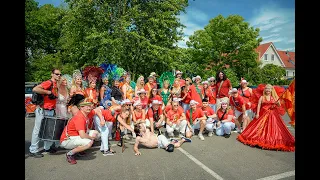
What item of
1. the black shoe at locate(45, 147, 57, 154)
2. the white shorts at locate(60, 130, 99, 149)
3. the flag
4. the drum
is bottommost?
the black shoe at locate(45, 147, 57, 154)

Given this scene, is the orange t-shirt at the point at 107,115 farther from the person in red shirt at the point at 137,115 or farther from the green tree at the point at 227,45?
the green tree at the point at 227,45

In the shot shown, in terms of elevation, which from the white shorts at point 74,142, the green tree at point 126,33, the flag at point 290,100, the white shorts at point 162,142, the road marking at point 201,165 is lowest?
the road marking at point 201,165

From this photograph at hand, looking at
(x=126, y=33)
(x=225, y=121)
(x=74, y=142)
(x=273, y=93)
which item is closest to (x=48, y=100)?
(x=74, y=142)

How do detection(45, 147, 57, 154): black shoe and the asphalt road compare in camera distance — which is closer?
the asphalt road

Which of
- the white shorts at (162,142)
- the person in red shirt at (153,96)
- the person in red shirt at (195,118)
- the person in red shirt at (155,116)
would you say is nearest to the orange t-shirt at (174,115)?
the person in red shirt at (155,116)

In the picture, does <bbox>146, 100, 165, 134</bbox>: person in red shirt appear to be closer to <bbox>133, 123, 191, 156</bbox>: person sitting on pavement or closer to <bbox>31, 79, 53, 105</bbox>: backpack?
<bbox>133, 123, 191, 156</bbox>: person sitting on pavement

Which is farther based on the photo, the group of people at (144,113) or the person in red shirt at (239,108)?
the person in red shirt at (239,108)

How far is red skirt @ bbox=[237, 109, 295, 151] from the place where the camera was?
5.29m

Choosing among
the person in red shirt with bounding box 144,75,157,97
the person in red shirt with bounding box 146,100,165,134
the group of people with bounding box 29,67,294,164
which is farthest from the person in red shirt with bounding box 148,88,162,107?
the person in red shirt with bounding box 146,100,165,134

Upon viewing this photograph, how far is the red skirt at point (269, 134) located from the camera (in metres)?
5.29

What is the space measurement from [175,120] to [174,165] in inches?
87.5

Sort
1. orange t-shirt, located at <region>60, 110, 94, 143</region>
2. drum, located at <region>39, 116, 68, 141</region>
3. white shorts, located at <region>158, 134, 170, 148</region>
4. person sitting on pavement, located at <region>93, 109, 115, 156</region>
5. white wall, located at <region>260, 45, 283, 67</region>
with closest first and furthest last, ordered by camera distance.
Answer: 1. orange t-shirt, located at <region>60, 110, 94, 143</region>
2. drum, located at <region>39, 116, 68, 141</region>
3. person sitting on pavement, located at <region>93, 109, 115, 156</region>
4. white shorts, located at <region>158, 134, 170, 148</region>
5. white wall, located at <region>260, 45, 283, 67</region>
